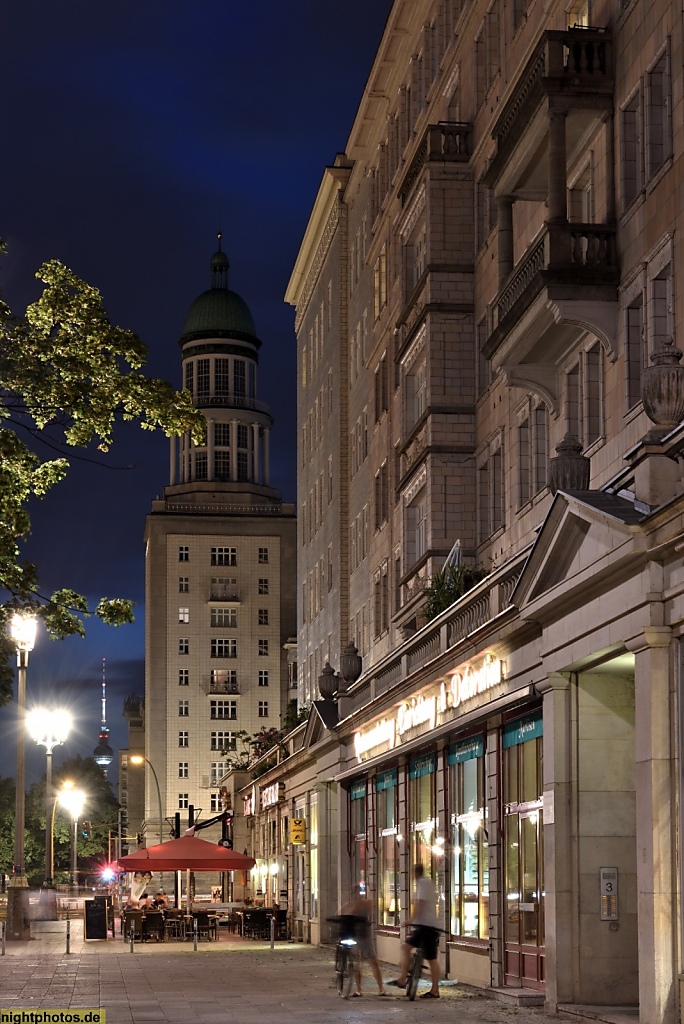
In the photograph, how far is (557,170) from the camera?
1144 inches

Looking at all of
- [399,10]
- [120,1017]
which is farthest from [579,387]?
[399,10]

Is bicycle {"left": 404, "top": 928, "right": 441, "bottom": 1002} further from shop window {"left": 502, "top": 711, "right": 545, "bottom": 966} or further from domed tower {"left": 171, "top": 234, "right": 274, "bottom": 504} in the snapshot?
domed tower {"left": 171, "top": 234, "right": 274, "bottom": 504}

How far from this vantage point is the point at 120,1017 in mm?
23125

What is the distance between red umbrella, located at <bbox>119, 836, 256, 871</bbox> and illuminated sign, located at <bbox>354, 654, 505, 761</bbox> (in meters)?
10.8

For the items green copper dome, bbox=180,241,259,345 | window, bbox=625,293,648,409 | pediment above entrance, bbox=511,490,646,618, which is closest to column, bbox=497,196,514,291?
window, bbox=625,293,648,409

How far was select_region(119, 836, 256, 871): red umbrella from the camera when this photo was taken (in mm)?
49875

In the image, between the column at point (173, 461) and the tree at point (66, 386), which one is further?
the column at point (173, 461)

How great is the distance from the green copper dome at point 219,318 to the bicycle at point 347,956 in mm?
138548

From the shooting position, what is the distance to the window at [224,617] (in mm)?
148625

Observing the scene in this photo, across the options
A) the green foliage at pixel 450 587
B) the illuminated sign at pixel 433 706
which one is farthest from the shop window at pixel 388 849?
the green foliage at pixel 450 587

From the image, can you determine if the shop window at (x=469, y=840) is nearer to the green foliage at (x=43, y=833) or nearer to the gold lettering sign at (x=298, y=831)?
the gold lettering sign at (x=298, y=831)

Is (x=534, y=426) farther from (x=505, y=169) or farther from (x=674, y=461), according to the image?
→ (x=674, y=461)

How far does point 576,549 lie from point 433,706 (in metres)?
10.9

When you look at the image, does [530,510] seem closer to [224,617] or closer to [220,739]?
[220,739]
